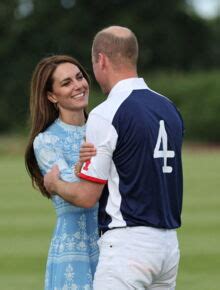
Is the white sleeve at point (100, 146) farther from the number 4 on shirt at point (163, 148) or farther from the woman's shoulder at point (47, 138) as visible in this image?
the woman's shoulder at point (47, 138)

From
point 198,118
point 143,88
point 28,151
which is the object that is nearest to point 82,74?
point 28,151

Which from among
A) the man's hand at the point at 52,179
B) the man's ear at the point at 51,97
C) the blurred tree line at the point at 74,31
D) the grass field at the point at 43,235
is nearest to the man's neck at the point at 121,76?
the man's hand at the point at 52,179

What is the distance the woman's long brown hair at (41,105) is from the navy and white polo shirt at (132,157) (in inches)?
34.7

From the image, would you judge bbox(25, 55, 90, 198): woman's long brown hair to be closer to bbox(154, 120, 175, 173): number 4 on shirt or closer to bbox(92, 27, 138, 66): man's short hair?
bbox(92, 27, 138, 66): man's short hair

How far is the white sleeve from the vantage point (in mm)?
4555

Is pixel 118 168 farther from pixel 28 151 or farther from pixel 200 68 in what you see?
pixel 200 68

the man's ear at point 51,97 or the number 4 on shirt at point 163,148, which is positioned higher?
the man's ear at point 51,97

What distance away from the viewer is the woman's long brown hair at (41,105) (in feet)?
18.0

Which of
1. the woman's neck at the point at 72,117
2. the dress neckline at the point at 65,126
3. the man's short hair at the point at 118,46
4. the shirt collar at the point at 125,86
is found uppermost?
the man's short hair at the point at 118,46

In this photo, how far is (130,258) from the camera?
4602mm

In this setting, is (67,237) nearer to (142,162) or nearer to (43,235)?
(142,162)

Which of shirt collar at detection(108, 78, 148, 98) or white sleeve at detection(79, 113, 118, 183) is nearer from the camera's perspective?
white sleeve at detection(79, 113, 118, 183)

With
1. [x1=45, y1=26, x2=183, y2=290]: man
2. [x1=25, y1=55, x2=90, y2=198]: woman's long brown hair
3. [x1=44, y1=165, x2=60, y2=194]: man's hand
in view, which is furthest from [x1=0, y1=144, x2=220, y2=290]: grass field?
[x1=45, y1=26, x2=183, y2=290]: man

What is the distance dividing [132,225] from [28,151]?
3.63 ft
